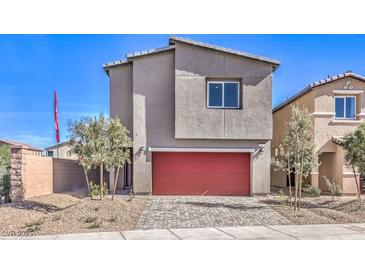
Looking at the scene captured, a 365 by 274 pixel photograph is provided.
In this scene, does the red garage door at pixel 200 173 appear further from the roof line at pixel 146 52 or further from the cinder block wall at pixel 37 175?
the roof line at pixel 146 52

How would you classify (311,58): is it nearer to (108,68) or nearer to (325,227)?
(325,227)

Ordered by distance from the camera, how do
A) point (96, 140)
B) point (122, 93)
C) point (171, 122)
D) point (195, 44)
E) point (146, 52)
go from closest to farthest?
point (96, 140) → point (195, 44) → point (146, 52) → point (171, 122) → point (122, 93)

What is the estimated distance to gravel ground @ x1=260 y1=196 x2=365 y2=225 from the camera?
11602 mm

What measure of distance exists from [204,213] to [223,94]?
22.9ft

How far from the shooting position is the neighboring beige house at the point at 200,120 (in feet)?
55.1

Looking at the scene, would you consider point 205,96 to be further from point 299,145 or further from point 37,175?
point 37,175

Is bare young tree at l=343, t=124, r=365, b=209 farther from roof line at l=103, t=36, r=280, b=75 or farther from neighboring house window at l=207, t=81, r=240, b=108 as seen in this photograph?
neighboring house window at l=207, t=81, r=240, b=108

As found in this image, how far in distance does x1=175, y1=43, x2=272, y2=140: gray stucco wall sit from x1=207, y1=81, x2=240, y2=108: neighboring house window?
294 mm

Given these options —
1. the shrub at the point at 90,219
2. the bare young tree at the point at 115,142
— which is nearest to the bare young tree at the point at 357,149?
the bare young tree at the point at 115,142

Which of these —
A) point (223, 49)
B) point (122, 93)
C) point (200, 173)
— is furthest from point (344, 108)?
point (122, 93)

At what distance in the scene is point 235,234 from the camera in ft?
31.5

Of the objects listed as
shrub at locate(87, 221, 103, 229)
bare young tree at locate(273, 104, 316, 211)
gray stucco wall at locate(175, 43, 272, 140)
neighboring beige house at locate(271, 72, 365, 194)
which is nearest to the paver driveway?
shrub at locate(87, 221, 103, 229)
